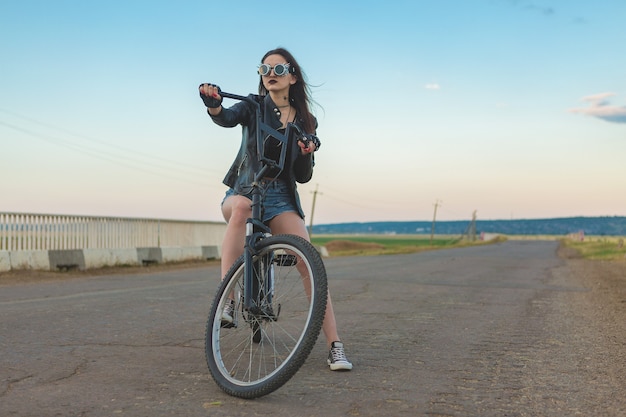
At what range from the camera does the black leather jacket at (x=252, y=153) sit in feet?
13.0

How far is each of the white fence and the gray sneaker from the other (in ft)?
33.4

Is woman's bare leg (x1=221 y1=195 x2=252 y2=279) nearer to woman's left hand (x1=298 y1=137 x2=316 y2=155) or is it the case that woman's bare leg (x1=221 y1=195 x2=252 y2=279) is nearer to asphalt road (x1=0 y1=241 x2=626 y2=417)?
woman's left hand (x1=298 y1=137 x2=316 y2=155)

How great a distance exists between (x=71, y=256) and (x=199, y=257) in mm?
5656

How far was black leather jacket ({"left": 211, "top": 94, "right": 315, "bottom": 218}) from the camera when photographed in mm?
3965

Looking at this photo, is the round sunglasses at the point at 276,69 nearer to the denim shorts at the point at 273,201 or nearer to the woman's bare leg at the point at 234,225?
the denim shorts at the point at 273,201

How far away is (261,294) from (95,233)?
12.4m

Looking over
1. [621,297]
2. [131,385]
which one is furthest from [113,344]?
[621,297]

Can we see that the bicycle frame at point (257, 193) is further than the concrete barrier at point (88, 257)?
No

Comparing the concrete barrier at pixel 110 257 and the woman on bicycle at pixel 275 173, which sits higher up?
the woman on bicycle at pixel 275 173

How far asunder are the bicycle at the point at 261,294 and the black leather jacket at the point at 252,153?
0.10m

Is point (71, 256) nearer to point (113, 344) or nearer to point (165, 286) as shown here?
point (165, 286)

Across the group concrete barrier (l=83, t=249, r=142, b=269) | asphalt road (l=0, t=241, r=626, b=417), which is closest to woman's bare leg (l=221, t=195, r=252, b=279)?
asphalt road (l=0, t=241, r=626, b=417)

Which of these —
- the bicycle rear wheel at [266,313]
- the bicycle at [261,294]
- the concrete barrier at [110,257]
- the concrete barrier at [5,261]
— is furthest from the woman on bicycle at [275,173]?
the concrete barrier at [110,257]

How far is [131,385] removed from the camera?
3.44 m
